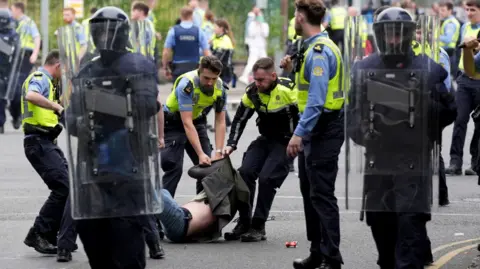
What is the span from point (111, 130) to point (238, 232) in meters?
4.22

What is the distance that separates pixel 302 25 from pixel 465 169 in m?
7.87

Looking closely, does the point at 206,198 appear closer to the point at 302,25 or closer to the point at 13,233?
the point at 13,233

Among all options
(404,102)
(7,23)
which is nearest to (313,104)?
(404,102)

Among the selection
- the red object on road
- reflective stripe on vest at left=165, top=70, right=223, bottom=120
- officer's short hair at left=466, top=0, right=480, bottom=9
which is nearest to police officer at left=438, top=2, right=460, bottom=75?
officer's short hair at left=466, top=0, right=480, bottom=9

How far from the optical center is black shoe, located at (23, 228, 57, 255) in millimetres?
10530

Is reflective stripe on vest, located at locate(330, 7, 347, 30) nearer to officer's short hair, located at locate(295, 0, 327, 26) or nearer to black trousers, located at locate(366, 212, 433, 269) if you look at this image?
officer's short hair, located at locate(295, 0, 327, 26)

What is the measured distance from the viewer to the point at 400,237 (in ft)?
26.2

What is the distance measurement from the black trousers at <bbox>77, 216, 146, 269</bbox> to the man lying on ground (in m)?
3.40

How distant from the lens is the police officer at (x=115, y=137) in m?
7.32

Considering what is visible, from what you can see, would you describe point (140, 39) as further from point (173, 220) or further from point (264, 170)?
point (264, 170)

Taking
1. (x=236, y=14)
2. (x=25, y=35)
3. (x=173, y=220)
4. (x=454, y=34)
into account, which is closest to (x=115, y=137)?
(x=173, y=220)

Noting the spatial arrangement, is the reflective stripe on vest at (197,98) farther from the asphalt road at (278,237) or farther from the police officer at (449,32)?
the police officer at (449,32)

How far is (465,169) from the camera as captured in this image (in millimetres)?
16500

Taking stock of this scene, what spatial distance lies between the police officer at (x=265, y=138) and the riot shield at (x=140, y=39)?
348 centimetres
